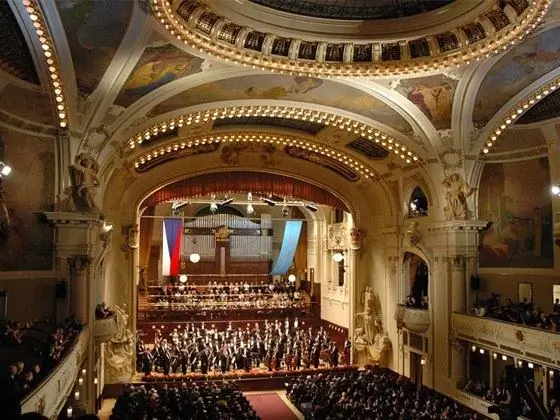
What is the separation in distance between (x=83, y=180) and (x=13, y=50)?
371 centimetres

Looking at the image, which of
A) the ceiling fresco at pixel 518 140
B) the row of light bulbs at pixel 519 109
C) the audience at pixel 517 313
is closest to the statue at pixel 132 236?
the audience at pixel 517 313

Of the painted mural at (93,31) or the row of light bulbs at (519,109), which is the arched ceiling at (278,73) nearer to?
the painted mural at (93,31)

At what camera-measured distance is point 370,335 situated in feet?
74.1

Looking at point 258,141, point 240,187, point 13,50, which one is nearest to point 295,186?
point 240,187

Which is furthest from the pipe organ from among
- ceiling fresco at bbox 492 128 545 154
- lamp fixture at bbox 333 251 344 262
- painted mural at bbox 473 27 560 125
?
painted mural at bbox 473 27 560 125

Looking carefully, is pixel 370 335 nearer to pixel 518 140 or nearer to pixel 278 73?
pixel 518 140

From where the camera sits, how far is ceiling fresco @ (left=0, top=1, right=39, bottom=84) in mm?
10094

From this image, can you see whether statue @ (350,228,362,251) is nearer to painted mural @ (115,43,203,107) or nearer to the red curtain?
the red curtain

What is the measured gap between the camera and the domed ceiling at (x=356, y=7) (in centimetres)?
1181

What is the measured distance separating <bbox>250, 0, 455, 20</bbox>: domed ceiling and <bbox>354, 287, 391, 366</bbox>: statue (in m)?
12.9

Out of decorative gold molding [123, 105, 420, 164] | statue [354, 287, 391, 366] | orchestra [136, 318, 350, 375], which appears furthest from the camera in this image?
statue [354, 287, 391, 366]

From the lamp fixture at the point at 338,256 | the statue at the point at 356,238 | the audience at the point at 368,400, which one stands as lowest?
the audience at the point at 368,400

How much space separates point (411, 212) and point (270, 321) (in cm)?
938

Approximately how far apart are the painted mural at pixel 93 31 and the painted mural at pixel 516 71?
27.5 ft
